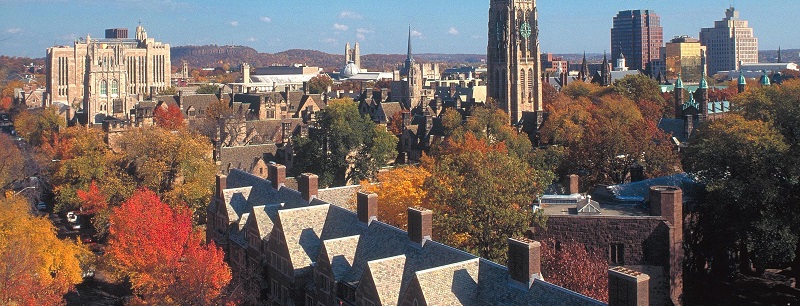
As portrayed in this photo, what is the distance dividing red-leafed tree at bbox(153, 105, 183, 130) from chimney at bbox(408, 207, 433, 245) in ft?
181

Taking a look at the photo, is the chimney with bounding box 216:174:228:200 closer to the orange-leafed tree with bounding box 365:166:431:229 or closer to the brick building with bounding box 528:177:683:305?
the orange-leafed tree with bounding box 365:166:431:229

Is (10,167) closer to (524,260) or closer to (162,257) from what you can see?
(162,257)

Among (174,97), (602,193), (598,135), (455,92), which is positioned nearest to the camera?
(602,193)

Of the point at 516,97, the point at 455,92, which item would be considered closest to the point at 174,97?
the point at 516,97

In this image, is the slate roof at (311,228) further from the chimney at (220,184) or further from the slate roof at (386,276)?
the chimney at (220,184)

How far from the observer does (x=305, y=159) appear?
214 ft

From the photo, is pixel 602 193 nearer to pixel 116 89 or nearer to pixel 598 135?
pixel 598 135

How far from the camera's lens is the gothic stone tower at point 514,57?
96.9 metres

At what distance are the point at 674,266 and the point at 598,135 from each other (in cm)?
2219

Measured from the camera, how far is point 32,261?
36.9 m

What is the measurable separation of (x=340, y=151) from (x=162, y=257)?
90.6ft

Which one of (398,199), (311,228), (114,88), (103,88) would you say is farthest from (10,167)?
(114,88)

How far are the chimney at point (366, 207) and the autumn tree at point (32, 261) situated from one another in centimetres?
1355

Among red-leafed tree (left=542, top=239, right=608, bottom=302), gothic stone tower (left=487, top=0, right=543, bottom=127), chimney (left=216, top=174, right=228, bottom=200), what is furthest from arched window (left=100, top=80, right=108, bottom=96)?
red-leafed tree (left=542, top=239, right=608, bottom=302)
